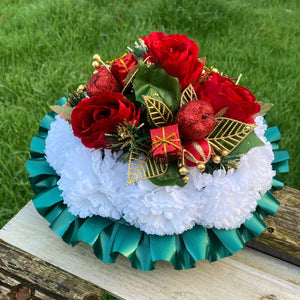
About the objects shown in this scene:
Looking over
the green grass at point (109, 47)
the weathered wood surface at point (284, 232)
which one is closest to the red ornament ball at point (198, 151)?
the weathered wood surface at point (284, 232)

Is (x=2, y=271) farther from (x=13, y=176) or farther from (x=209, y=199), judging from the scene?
(x=13, y=176)

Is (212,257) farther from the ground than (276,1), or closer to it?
closer to it

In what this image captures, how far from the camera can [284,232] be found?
0.92 meters

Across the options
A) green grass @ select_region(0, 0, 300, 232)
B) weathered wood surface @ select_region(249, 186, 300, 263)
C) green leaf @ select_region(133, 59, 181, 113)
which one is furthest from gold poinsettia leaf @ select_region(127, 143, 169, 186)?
green grass @ select_region(0, 0, 300, 232)

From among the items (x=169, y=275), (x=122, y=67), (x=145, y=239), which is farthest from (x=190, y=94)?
(x=169, y=275)

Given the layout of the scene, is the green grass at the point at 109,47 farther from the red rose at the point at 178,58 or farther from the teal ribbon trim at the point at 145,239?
the red rose at the point at 178,58

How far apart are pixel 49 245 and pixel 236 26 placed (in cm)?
190

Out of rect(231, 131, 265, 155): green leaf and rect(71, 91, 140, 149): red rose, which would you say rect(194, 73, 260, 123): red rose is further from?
rect(71, 91, 140, 149): red rose

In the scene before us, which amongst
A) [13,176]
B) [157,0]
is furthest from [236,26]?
[13,176]

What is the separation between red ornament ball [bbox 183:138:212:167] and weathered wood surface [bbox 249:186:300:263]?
Result: 1.27ft

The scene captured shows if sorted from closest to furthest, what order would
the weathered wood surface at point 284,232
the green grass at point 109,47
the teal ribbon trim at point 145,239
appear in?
the teal ribbon trim at point 145,239 → the weathered wood surface at point 284,232 → the green grass at point 109,47

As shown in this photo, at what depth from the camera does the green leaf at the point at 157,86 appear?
69cm

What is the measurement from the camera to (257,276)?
847 mm

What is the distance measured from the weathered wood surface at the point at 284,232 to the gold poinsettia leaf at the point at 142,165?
1.39 ft
